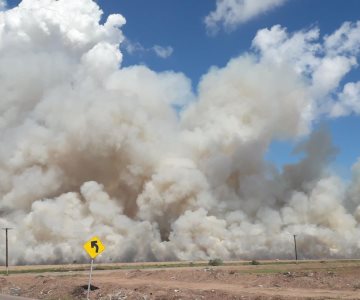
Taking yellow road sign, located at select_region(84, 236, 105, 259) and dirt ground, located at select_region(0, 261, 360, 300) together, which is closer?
yellow road sign, located at select_region(84, 236, 105, 259)

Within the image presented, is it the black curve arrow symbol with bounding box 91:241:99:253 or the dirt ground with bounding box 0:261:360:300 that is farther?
the dirt ground with bounding box 0:261:360:300

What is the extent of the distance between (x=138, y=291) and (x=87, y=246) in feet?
24.9

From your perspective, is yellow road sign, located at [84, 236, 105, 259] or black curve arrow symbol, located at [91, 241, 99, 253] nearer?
yellow road sign, located at [84, 236, 105, 259]

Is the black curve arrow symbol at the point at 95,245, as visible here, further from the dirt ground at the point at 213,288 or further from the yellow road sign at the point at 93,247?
the dirt ground at the point at 213,288

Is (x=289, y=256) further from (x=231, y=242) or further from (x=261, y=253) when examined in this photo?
(x=231, y=242)

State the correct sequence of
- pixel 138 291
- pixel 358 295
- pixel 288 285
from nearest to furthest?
pixel 358 295, pixel 138 291, pixel 288 285

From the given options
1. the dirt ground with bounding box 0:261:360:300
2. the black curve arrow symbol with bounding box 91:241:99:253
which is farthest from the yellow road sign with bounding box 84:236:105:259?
the dirt ground with bounding box 0:261:360:300

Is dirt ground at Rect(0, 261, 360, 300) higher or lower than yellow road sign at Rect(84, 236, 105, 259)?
lower

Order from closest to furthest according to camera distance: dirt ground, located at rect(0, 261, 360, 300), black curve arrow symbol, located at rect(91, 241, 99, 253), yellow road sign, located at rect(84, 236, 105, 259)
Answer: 1. yellow road sign, located at rect(84, 236, 105, 259)
2. black curve arrow symbol, located at rect(91, 241, 99, 253)
3. dirt ground, located at rect(0, 261, 360, 300)

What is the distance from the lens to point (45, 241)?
11581 centimetres

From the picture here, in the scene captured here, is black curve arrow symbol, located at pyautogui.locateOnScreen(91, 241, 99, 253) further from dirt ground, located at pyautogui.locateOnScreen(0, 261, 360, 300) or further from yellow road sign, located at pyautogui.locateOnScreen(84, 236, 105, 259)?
dirt ground, located at pyautogui.locateOnScreen(0, 261, 360, 300)

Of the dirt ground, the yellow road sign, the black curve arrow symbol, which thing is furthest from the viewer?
the dirt ground

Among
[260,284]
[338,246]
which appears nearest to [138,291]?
[260,284]

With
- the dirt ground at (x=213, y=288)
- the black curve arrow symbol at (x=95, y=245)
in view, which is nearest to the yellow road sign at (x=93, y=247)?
the black curve arrow symbol at (x=95, y=245)
